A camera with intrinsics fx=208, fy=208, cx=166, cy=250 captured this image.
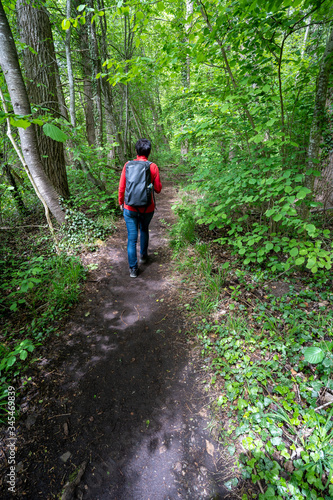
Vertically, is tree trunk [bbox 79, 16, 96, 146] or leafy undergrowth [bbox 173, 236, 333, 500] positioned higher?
tree trunk [bbox 79, 16, 96, 146]

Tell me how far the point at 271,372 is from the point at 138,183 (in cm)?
316

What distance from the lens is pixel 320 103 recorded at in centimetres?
264

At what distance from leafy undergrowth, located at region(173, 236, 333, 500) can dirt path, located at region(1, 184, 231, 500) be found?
0.88 ft

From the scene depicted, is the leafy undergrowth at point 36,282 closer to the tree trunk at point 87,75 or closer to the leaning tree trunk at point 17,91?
the leaning tree trunk at point 17,91

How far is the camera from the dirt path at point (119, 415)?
169cm

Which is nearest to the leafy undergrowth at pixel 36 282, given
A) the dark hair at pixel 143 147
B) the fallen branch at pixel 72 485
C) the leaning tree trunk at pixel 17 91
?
the fallen branch at pixel 72 485

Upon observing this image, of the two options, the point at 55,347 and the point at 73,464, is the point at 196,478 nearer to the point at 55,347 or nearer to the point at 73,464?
the point at 73,464

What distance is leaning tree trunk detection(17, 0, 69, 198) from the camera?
4.80 meters

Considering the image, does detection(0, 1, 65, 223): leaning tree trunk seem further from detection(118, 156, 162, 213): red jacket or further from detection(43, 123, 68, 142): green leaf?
detection(43, 123, 68, 142): green leaf

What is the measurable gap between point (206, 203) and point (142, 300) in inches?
78.5

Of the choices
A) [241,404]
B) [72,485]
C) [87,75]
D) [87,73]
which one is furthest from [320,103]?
[87,73]

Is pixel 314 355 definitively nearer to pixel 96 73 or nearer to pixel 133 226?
pixel 133 226

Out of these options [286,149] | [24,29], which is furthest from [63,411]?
[24,29]

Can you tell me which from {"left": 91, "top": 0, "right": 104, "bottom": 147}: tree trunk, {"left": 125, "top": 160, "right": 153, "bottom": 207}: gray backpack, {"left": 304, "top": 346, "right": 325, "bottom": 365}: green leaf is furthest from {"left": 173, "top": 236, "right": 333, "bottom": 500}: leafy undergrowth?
{"left": 91, "top": 0, "right": 104, "bottom": 147}: tree trunk
